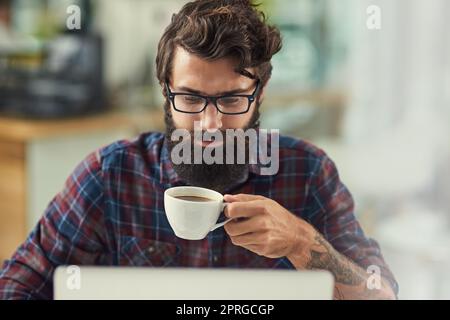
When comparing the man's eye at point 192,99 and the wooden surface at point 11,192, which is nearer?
the man's eye at point 192,99

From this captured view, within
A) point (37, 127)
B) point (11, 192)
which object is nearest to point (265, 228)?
point (11, 192)

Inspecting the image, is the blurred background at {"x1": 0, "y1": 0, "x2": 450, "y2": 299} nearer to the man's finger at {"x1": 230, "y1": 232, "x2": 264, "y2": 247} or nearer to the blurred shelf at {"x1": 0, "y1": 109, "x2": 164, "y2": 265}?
the blurred shelf at {"x1": 0, "y1": 109, "x2": 164, "y2": 265}

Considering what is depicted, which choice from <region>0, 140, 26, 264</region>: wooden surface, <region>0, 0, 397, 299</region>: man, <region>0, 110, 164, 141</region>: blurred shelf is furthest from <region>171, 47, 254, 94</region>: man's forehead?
<region>0, 110, 164, 141</region>: blurred shelf

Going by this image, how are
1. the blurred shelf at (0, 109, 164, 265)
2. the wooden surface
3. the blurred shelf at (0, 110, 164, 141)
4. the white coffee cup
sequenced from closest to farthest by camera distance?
the white coffee cup
the blurred shelf at (0, 109, 164, 265)
the wooden surface
the blurred shelf at (0, 110, 164, 141)

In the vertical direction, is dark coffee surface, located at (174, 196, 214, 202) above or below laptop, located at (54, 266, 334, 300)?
above

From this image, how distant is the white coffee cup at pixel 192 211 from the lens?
591 millimetres

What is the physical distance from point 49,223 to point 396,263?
1.23 ft

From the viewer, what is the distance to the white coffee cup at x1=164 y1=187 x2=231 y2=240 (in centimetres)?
59

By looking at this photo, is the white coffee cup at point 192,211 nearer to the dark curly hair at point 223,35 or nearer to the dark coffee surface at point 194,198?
the dark coffee surface at point 194,198

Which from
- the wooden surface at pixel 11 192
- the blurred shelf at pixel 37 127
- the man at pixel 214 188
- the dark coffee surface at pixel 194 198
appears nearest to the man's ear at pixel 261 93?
the man at pixel 214 188

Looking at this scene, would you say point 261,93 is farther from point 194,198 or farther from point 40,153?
point 40,153

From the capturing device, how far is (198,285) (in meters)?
0.65

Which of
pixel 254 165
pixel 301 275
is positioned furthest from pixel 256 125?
pixel 301 275

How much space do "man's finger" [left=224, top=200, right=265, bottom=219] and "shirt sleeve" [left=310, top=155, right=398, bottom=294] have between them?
2.8 inches
